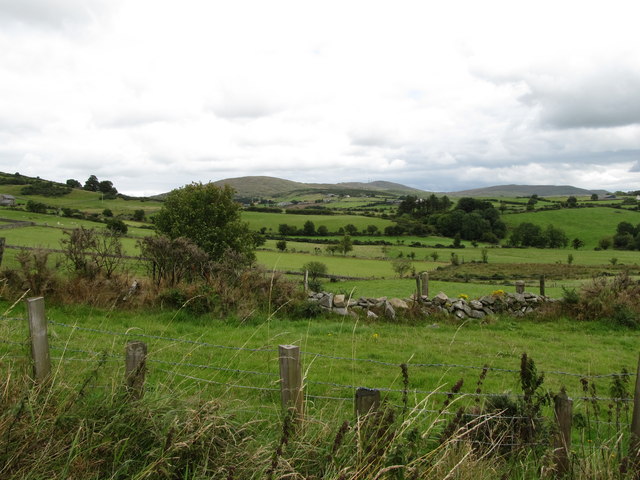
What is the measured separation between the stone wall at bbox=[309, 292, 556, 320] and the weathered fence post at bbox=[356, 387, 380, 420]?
8478 mm

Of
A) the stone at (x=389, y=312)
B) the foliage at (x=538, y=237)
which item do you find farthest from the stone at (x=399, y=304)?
the foliage at (x=538, y=237)

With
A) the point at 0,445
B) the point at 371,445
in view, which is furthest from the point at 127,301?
the point at 371,445

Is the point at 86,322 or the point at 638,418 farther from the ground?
the point at 638,418

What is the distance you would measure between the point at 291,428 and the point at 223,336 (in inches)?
233

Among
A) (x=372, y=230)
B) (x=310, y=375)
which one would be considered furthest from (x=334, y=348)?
(x=372, y=230)

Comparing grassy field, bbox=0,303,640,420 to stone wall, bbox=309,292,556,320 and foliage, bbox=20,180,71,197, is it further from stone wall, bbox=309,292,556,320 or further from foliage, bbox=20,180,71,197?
foliage, bbox=20,180,71,197

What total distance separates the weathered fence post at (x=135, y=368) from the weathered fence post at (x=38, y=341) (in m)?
1.02

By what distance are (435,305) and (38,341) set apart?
11143 mm

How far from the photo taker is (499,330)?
12133 mm

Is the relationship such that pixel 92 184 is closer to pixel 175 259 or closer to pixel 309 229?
pixel 309 229

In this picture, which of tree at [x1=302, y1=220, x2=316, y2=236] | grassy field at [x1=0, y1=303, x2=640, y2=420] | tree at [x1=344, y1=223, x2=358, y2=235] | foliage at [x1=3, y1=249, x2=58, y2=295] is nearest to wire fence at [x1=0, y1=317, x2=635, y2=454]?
grassy field at [x1=0, y1=303, x2=640, y2=420]

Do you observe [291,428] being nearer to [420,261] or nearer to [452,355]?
[452,355]

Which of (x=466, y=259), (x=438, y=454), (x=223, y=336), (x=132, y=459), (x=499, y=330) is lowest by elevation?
(x=466, y=259)

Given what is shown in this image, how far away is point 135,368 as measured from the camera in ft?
12.1
